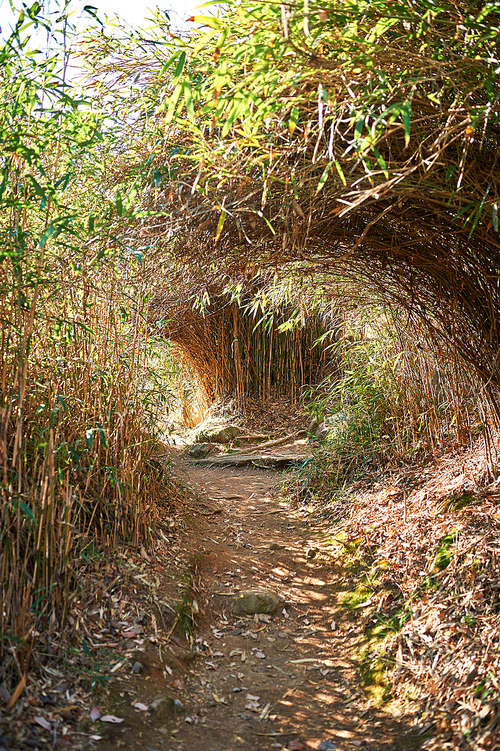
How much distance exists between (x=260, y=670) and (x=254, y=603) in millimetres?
448

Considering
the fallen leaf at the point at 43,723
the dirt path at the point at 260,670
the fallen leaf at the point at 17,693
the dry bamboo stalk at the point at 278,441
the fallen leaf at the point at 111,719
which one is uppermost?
the dry bamboo stalk at the point at 278,441

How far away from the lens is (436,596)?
2.21 m

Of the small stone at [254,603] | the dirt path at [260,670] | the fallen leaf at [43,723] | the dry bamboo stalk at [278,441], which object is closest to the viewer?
the fallen leaf at [43,723]

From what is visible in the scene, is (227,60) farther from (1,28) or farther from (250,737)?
(250,737)

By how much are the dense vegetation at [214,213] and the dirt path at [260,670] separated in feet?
1.31

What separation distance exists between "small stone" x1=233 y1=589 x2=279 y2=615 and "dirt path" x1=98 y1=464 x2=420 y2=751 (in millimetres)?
33

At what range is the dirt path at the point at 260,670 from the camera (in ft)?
5.89

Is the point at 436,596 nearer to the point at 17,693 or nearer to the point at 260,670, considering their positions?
the point at 260,670

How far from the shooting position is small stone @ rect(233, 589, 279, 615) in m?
2.67

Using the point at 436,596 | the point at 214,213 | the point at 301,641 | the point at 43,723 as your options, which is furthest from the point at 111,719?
the point at 214,213

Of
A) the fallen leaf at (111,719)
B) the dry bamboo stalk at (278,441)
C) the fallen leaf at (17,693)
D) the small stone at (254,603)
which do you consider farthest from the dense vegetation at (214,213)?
the dry bamboo stalk at (278,441)

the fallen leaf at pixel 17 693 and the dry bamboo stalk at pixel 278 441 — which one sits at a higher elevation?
the dry bamboo stalk at pixel 278 441

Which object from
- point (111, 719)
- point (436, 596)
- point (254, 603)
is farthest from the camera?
point (254, 603)

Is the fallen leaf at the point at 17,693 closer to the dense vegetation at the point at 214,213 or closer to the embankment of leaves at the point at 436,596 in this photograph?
the dense vegetation at the point at 214,213
